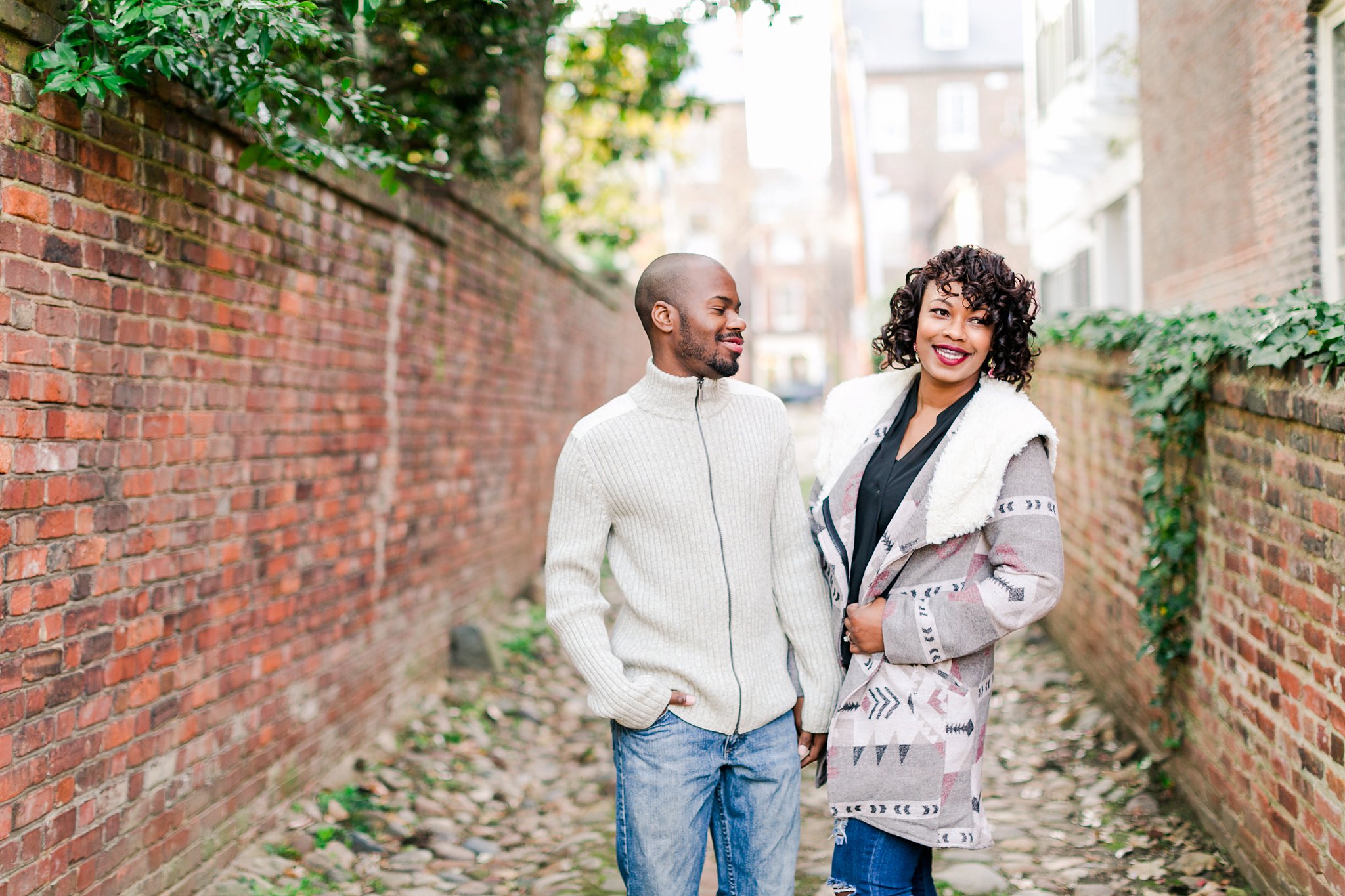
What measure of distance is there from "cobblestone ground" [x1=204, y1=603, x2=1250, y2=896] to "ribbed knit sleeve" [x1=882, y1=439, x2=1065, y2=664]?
5.78 feet

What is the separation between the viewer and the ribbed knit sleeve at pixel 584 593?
247 centimetres

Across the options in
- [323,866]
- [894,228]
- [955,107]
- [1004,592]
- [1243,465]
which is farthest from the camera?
[894,228]

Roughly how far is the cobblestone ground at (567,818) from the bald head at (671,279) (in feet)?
7.42

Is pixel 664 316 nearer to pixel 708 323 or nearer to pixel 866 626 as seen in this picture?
pixel 708 323

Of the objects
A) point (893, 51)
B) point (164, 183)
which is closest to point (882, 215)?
point (893, 51)

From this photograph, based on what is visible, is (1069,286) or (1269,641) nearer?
(1269,641)

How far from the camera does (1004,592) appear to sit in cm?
236

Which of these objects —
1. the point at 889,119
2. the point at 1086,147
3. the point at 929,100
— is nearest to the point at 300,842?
the point at 1086,147

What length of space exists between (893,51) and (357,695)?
37.4 meters

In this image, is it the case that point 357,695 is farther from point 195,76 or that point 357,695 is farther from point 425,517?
point 195,76

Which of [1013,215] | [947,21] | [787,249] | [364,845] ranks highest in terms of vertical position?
[947,21]

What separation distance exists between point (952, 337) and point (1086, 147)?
12219 millimetres

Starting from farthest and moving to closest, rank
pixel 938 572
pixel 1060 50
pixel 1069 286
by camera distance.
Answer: pixel 1069 286 < pixel 1060 50 < pixel 938 572

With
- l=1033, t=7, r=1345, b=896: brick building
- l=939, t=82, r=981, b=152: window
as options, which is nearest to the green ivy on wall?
l=1033, t=7, r=1345, b=896: brick building
